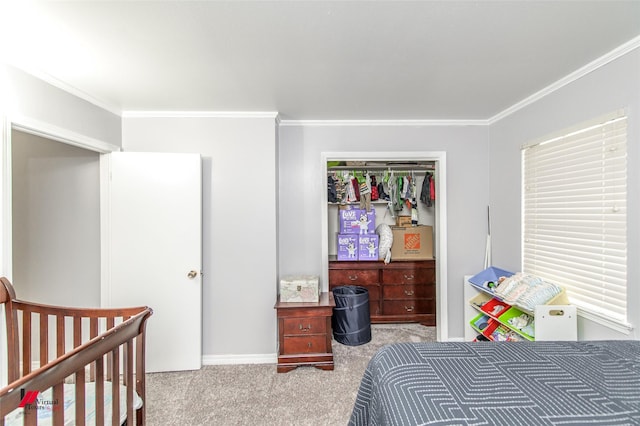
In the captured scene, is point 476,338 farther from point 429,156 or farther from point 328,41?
point 328,41

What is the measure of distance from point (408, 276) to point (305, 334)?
173 centimetres

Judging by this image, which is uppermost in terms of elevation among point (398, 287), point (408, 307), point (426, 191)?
point (426, 191)

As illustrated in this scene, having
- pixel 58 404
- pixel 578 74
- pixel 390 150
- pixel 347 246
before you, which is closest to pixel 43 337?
pixel 58 404

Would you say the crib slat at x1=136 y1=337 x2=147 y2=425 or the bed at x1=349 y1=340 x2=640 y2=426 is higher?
the bed at x1=349 y1=340 x2=640 y2=426

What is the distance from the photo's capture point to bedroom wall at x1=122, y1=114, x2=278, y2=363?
9.01 feet

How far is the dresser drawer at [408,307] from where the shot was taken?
374cm

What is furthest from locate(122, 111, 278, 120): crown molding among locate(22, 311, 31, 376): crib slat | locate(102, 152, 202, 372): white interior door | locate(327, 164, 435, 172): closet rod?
locate(22, 311, 31, 376): crib slat

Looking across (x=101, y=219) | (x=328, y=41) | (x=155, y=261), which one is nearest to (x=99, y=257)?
(x=101, y=219)

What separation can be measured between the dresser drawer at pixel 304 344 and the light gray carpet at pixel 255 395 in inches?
6.7

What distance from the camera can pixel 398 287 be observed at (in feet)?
12.3

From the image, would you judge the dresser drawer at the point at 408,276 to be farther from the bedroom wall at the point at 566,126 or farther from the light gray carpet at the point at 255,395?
the light gray carpet at the point at 255,395

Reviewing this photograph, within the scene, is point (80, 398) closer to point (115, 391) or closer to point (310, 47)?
point (115, 391)

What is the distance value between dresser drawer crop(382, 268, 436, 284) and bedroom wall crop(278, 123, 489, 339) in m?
0.70

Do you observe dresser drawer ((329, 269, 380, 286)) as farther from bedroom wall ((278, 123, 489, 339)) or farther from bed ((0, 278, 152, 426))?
bed ((0, 278, 152, 426))
